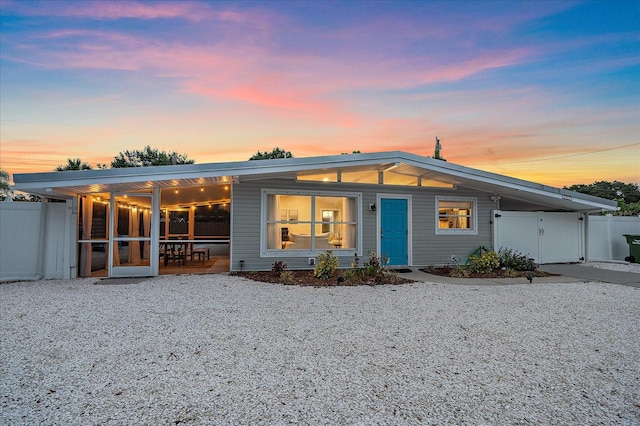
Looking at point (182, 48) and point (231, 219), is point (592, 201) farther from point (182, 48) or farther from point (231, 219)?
point (182, 48)

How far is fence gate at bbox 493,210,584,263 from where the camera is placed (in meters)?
10.8

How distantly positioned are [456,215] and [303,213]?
16.4ft

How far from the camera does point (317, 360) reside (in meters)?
3.27

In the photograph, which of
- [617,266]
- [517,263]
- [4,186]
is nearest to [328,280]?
[517,263]

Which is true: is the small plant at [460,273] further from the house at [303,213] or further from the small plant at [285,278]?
the small plant at [285,278]

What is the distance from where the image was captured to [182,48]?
891cm

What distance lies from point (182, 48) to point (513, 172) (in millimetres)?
16902

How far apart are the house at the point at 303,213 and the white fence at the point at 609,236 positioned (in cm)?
68

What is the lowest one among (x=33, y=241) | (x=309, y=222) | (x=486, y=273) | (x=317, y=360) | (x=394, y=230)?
(x=317, y=360)

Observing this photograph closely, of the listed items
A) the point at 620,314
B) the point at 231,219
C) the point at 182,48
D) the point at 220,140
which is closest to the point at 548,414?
the point at 620,314

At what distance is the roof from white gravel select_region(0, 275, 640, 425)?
92.1 inches

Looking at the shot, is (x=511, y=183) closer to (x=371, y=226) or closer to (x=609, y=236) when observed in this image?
(x=371, y=226)

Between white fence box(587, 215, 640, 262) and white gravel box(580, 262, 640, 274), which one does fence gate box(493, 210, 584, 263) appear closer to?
white gravel box(580, 262, 640, 274)

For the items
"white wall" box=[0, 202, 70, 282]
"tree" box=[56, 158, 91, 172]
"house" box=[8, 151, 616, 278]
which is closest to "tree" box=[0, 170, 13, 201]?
"tree" box=[56, 158, 91, 172]
